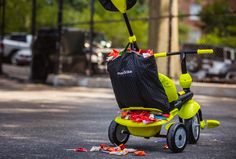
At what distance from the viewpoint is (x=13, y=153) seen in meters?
7.39

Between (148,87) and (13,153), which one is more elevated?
(148,87)

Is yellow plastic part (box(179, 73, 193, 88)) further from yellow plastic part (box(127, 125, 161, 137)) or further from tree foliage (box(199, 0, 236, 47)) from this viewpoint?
tree foliage (box(199, 0, 236, 47))

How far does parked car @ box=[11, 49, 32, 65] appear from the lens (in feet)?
113

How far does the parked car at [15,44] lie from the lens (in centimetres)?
3512

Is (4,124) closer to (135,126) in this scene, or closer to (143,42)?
(135,126)

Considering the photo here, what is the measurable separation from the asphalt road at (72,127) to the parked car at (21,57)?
1693 centimetres

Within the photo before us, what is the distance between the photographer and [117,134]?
8039 millimetres

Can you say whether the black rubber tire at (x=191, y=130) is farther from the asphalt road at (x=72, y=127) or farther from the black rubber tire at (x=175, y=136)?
the black rubber tire at (x=175, y=136)

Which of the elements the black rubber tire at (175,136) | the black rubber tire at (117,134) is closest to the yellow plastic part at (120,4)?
the black rubber tire at (117,134)

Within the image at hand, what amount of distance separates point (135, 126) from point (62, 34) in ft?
45.7

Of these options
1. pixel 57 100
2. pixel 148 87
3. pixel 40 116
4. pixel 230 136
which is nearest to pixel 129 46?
pixel 148 87

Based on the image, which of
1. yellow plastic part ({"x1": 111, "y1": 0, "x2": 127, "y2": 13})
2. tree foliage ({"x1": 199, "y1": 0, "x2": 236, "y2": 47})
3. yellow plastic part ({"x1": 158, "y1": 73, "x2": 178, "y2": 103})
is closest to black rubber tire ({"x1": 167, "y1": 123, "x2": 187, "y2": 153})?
yellow plastic part ({"x1": 158, "y1": 73, "x2": 178, "y2": 103})

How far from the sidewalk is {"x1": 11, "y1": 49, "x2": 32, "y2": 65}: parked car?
12936 mm

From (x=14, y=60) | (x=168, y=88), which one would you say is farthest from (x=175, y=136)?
(x=14, y=60)
